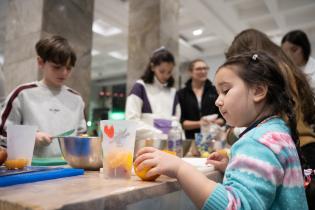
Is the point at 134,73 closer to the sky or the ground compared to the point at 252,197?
closer to the sky

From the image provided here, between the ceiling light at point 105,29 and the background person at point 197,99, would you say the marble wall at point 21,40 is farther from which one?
the ceiling light at point 105,29

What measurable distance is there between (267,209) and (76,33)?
2.46 meters

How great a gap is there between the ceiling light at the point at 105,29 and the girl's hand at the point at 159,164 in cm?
586

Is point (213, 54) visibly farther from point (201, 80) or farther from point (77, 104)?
point (77, 104)

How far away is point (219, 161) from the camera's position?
0.99 metres

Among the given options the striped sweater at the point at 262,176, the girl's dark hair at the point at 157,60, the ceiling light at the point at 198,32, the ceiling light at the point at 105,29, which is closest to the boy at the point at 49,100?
the girl's dark hair at the point at 157,60

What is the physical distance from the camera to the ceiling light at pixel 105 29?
6277 millimetres

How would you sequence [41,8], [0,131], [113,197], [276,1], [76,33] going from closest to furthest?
[113,197]
[0,131]
[41,8]
[76,33]
[276,1]

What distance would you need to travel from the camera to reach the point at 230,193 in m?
0.63

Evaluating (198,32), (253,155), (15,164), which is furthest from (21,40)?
(198,32)

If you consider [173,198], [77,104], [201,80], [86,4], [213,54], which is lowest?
[173,198]

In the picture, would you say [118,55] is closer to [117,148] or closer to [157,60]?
[157,60]

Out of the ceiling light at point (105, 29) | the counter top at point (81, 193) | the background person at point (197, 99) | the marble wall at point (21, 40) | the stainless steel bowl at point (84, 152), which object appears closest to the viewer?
the counter top at point (81, 193)

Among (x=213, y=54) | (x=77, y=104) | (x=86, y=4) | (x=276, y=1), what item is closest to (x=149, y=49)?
(x=86, y=4)
